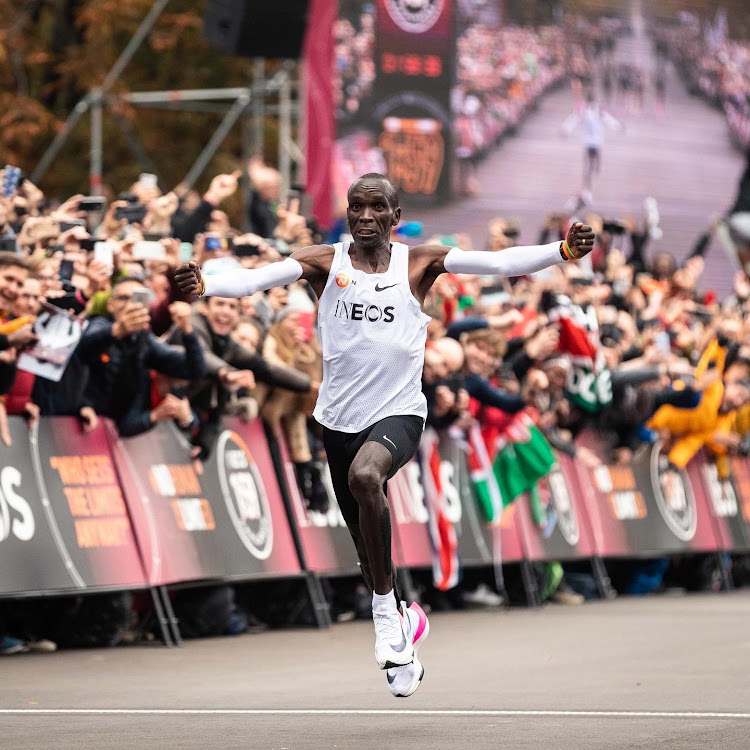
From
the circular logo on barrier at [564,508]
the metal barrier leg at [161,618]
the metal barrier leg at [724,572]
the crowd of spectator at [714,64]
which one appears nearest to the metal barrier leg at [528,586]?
the circular logo on barrier at [564,508]

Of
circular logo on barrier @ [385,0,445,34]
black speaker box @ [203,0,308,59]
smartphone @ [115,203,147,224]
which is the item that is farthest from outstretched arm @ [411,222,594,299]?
circular logo on barrier @ [385,0,445,34]

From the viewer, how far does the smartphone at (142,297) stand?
12.0m

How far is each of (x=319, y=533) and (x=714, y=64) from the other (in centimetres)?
1427

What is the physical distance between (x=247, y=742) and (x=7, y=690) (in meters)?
2.35

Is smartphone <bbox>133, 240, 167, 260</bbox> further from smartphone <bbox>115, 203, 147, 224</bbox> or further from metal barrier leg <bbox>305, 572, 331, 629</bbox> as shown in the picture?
metal barrier leg <bbox>305, 572, 331, 629</bbox>

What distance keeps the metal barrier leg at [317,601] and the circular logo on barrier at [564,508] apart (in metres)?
3.55

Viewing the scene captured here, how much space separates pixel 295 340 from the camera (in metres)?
13.9

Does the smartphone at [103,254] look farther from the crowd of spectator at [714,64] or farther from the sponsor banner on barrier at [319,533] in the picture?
the crowd of spectator at [714,64]

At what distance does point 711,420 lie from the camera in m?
18.9

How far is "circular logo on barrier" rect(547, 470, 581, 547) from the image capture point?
17.0m

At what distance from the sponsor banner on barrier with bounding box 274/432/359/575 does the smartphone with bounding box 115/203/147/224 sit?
73.5 inches

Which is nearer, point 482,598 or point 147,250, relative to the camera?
point 147,250

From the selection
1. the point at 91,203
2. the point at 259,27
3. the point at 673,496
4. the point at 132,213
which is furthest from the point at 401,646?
the point at 259,27

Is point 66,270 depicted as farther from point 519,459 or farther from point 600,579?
point 600,579
